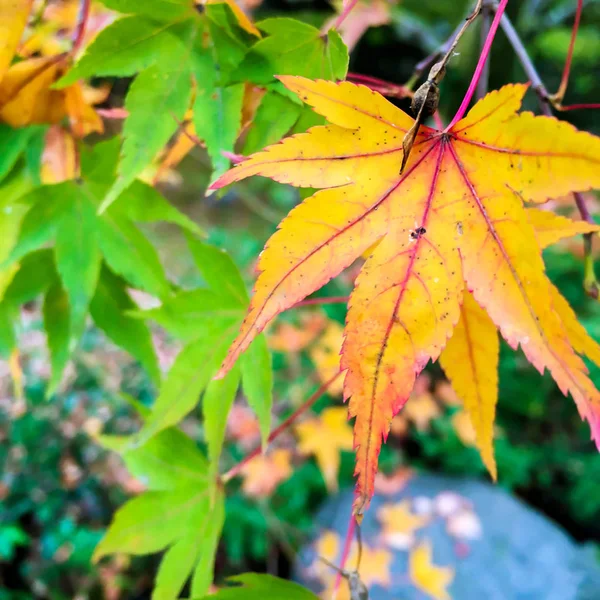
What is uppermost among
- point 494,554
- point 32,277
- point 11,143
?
point 11,143

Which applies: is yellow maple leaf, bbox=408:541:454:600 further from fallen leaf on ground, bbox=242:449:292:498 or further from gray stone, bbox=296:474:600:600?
fallen leaf on ground, bbox=242:449:292:498

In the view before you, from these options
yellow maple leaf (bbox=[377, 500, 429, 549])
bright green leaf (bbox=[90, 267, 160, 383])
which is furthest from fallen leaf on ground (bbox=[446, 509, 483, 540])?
bright green leaf (bbox=[90, 267, 160, 383])

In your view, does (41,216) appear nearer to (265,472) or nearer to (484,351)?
(484,351)

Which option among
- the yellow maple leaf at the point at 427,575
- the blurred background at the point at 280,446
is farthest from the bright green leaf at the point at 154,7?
the yellow maple leaf at the point at 427,575

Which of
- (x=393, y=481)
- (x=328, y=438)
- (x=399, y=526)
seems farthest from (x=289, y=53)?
Result: (x=393, y=481)

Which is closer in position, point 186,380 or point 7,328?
point 186,380

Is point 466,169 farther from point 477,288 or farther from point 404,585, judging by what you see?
point 404,585
